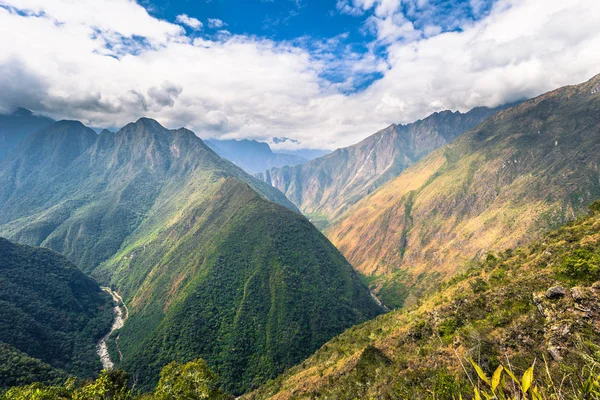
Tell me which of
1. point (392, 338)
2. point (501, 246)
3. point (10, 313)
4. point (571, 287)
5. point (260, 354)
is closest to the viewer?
point (571, 287)

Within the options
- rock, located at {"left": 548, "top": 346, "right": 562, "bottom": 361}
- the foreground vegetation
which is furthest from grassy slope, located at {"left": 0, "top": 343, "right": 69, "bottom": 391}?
rock, located at {"left": 548, "top": 346, "right": 562, "bottom": 361}

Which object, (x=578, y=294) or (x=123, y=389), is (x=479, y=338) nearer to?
(x=578, y=294)

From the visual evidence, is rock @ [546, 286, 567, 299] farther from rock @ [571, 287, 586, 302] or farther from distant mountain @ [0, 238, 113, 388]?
distant mountain @ [0, 238, 113, 388]

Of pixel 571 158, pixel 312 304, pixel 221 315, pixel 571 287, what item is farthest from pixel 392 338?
pixel 571 158

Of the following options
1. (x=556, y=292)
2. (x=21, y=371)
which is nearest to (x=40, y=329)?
(x=21, y=371)

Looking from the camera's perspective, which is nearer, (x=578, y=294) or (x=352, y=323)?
(x=578, y=294)

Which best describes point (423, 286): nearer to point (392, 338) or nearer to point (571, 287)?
point (392, 338)
